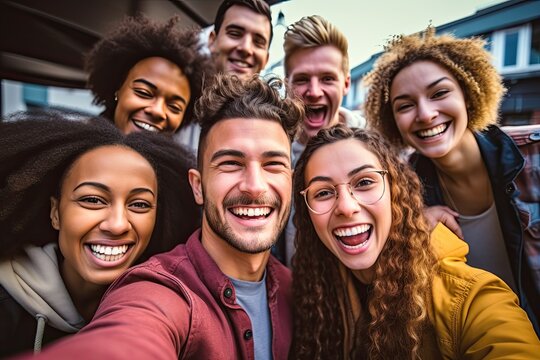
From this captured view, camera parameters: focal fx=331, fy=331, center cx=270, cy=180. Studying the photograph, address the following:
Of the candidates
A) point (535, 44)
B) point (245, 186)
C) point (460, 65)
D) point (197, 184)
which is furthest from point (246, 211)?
point (535, 44)

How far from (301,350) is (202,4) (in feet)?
14.8

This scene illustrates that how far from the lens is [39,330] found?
1680 millimetres

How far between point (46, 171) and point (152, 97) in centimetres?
110

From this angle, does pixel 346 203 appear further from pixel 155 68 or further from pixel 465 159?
pixel 155 68

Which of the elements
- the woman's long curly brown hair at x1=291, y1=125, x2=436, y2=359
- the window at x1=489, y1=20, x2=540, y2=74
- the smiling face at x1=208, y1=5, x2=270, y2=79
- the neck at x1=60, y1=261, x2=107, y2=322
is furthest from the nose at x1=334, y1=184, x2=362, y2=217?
the window at x1=489, y1=20, x2=540, y2=74

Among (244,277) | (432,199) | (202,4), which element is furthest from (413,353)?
(202,4)

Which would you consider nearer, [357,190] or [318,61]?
[357,190]

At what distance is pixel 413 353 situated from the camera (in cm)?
159

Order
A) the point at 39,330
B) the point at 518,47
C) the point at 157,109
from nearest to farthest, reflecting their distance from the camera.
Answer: the point at 39,330 → the point at 157,109 → the point at 518,47

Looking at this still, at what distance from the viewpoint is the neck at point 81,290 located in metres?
1.92

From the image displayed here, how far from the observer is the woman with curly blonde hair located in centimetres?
226

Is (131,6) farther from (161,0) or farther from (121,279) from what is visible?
(121,279)

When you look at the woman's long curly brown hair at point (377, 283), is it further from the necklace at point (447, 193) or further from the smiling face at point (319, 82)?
the smiling face at point (319, 82)

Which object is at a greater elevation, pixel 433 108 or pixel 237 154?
pixel 433 108
